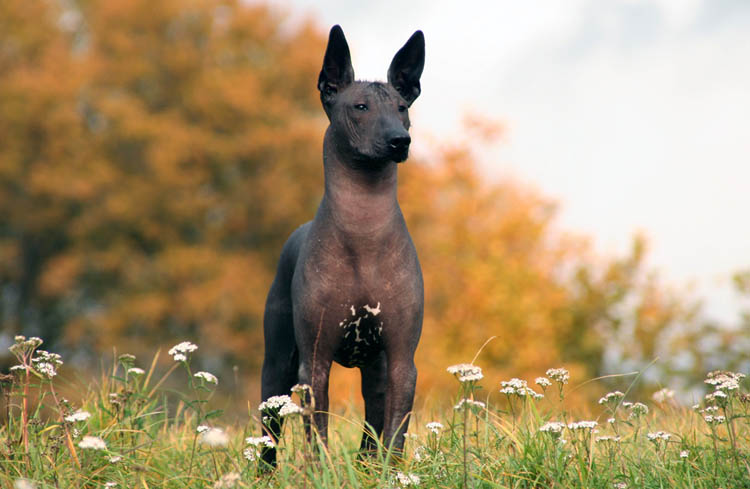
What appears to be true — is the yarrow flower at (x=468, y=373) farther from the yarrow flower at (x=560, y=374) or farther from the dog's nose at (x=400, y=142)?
the dog's nose at (x=400, y=142)

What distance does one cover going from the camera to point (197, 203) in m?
20.5

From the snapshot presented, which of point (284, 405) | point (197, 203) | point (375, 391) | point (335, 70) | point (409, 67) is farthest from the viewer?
point (197, 203)

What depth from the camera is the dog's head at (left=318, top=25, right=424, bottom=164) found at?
4.66 metres

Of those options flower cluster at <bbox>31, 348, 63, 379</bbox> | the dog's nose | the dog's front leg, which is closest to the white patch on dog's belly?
the dog's front leg

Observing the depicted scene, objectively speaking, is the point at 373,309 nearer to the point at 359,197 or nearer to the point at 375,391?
the point at 359,197

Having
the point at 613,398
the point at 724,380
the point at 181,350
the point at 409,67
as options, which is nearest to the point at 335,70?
the point at 409,67

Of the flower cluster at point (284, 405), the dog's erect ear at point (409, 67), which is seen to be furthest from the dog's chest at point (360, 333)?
the dog's erect ear at point (409, 67)

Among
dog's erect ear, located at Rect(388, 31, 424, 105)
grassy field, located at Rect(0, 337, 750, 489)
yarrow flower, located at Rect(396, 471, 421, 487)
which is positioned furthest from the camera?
dog's erect ear, located at Rect(388, 31, 424, 105)

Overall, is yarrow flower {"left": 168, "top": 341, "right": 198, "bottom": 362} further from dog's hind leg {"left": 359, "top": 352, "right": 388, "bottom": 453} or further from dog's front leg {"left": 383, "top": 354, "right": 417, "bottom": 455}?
dog's hind leg {"left": 359, "top": 352, "right": 388, "bottom": 453}

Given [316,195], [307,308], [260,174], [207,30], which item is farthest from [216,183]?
[307,308]

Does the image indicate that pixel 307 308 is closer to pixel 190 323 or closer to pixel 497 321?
pixel 497 321

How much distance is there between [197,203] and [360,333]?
1628cm

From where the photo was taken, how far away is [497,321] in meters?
18.4

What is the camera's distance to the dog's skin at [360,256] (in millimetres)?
4840
